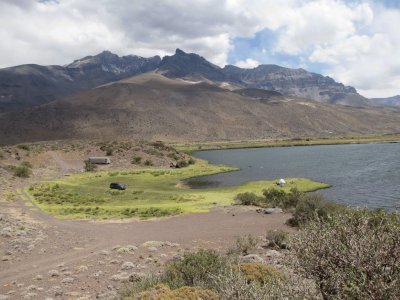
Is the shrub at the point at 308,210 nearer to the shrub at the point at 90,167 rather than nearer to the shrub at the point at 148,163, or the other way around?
the shrub at the point at 90,167

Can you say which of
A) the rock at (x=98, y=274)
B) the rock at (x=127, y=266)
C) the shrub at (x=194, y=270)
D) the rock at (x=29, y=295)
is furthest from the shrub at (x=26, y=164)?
the shrub at (x=194, y=270)

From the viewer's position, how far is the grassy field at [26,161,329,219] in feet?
120

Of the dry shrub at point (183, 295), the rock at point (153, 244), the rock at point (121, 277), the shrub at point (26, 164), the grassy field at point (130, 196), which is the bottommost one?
the grassy field at point (130, 196)

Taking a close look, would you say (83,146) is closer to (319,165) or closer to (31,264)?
(319,165)

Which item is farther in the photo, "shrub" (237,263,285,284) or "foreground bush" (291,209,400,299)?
"shrub" (237,263,285,284)

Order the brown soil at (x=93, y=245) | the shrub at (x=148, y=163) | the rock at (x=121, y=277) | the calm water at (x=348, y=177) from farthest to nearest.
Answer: the shrub at (x=148, y=163) < the calm water at (x=348, y=177) < the rock at (x=121, y=277) < the brown soil at (x=93, y=245)

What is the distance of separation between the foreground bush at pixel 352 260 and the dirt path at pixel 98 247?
977 centimetres

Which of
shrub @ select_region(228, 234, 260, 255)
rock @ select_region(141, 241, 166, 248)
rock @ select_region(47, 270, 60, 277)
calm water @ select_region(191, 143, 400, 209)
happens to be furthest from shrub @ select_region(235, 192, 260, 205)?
rock @ select_region(47, 270, 60, 277)

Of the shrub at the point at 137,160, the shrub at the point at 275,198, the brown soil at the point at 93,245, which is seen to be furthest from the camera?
the shrub at the point at 137,160

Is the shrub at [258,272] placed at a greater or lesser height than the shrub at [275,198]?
greater

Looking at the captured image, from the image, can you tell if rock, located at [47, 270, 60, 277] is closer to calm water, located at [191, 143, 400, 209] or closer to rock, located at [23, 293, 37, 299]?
rock, located at [23, 293, 37, 299]

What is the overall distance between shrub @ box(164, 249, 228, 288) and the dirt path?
11.1 feet

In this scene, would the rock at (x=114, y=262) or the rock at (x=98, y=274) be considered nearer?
the rock at (x=98, y=274)

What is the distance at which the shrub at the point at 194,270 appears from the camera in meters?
12.7
